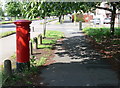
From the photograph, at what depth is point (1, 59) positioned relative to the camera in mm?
9461

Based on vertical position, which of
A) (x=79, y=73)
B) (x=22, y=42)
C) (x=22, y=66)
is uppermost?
(x=22, y=42)

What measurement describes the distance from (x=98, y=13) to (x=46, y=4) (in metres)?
59.0

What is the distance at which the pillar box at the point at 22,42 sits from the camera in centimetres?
662

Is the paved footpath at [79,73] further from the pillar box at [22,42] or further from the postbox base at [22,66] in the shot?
the pillar box at [22,42]

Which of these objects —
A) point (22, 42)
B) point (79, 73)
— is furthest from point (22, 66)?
point (79, 73)

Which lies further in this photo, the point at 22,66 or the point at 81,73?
the point at 22,66

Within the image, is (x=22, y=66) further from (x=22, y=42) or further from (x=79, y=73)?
(x=79, y=73)

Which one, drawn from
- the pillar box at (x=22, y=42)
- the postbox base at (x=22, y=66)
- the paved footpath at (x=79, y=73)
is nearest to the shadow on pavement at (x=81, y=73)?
the paved footpath at (x=79, y=73)

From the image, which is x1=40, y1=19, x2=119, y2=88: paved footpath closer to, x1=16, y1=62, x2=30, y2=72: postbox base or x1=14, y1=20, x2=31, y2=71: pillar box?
x1=16, y1=62, x2=30, y2=72: postbox base

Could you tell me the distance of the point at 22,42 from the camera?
21.9ft

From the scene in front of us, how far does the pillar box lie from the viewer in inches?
261

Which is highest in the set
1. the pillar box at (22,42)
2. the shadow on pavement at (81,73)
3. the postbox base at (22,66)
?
the pillar box at (22,42)

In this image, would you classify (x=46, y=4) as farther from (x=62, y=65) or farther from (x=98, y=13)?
(x=98, y=13)

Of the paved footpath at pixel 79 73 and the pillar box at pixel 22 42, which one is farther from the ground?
the pillar box at pixel 22 42
